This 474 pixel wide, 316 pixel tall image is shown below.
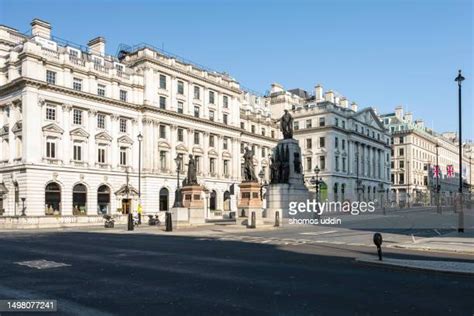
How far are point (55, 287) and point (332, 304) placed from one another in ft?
19.8

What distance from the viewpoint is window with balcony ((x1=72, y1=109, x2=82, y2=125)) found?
181 feet

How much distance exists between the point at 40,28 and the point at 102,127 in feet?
46.8

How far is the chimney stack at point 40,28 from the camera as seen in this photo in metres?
55.9

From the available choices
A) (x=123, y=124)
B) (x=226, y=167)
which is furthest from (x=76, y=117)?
(x=226, y=167)

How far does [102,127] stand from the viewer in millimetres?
59094

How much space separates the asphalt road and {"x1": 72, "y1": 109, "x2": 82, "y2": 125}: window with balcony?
42155 millimetres

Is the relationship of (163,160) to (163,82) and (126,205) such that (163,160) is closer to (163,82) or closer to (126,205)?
(126,205)

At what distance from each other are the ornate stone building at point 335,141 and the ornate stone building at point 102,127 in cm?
2561

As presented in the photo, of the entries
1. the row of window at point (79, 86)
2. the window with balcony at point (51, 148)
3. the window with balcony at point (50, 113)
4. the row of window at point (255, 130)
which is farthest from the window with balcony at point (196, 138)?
the window with balcony at point (51, 148)

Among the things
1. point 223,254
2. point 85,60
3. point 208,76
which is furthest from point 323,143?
point 223,254

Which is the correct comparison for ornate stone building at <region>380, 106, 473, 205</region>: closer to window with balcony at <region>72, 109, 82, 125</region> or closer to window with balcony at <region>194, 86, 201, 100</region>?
window with balcony at <region>194, 86, 201, 100</region>

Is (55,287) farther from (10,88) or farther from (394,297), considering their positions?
(10,88)

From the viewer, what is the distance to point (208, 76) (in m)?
75.8

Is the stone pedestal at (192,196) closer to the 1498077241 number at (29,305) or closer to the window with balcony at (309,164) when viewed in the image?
the 1498077241 number at (29,305)
